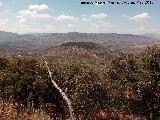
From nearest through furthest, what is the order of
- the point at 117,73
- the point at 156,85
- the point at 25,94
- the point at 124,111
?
the point at 25,94 < the point at 156,85 < the point at 124,111 < the point at 117,73

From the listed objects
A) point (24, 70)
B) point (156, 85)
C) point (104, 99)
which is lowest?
point (104, 99)

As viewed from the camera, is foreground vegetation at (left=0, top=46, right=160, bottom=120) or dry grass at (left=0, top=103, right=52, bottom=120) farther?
foreground vegetation at (left=0, top=46, right=160, bottom=120)

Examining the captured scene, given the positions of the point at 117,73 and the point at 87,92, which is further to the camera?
the point at 117,73

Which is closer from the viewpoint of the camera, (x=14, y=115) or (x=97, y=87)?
(x=14, y=115)

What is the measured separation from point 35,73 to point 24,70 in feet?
6.17

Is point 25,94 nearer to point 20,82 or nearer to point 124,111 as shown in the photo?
point 20,82

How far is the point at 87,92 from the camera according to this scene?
39.1 meters

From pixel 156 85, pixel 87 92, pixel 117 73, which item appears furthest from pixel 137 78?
pixel 117 73

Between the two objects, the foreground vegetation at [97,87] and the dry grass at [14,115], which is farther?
the foreground vegetation at [97,87]

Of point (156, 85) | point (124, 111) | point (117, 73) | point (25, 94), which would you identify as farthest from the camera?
point (117, 73)

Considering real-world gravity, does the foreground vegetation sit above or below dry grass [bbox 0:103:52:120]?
below

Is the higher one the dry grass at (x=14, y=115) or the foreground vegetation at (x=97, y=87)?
the dry grass at (x=14, y=115)

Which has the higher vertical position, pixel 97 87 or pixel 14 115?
pixel 14 115

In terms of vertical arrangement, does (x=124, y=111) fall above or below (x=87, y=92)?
below
